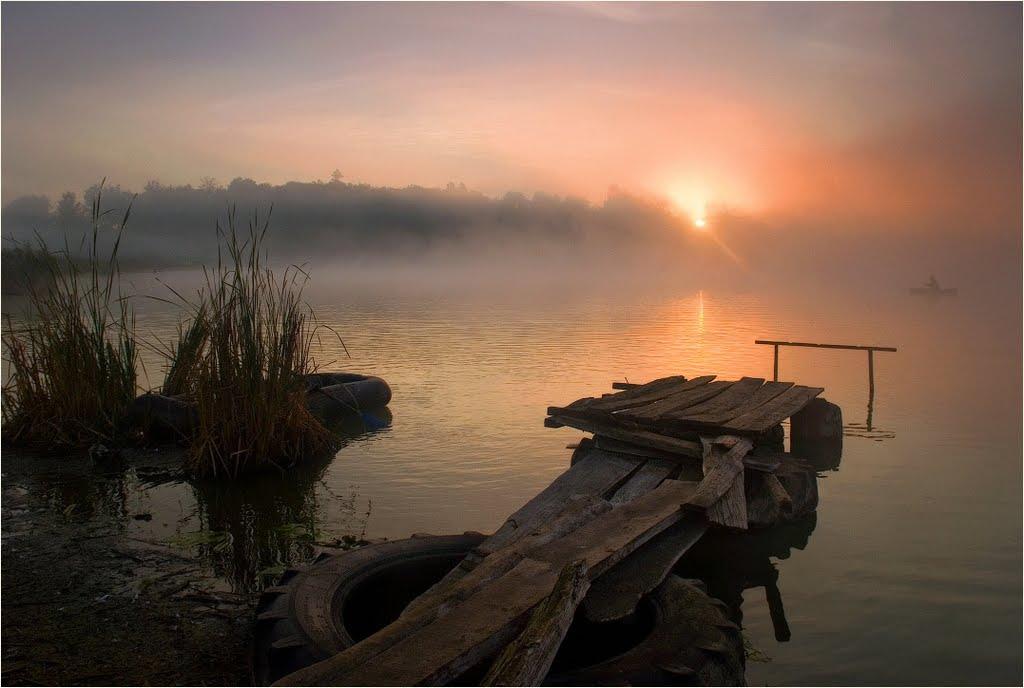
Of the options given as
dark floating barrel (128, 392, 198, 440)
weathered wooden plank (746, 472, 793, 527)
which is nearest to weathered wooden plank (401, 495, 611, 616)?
weathered wooden plank (746, 472, 793, 527)

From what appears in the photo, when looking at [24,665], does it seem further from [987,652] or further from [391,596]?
[987,652]

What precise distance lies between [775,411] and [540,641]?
482 cm

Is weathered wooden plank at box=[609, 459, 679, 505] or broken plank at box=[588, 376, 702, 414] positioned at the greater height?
broken plank at box=[588, 376, 702, 414]

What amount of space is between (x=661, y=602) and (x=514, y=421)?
227 inches

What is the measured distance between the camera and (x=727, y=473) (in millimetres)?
5344

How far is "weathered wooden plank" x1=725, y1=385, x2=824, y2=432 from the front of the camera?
20.8 feet

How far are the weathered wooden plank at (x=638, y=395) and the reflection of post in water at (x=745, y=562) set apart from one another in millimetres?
1458

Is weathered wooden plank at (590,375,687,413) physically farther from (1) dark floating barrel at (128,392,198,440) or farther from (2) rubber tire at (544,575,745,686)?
(1) dark floating barrel at (128,392,198,440)

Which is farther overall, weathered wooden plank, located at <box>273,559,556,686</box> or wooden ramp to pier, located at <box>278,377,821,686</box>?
wooden ramp to pier, located at <box>278,377,821,686</box>

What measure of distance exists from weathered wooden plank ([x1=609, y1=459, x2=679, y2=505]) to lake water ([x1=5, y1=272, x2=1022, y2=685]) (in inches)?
32.8

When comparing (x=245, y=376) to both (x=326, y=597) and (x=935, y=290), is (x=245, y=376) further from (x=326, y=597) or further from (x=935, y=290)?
(x=935, y=290)

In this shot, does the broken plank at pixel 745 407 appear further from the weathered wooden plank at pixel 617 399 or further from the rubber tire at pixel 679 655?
the rubber tire at pixel 679 655

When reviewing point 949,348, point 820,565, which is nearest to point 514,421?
point 820,565

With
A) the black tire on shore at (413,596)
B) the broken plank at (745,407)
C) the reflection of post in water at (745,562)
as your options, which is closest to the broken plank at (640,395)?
the broken plank at (745,407)
